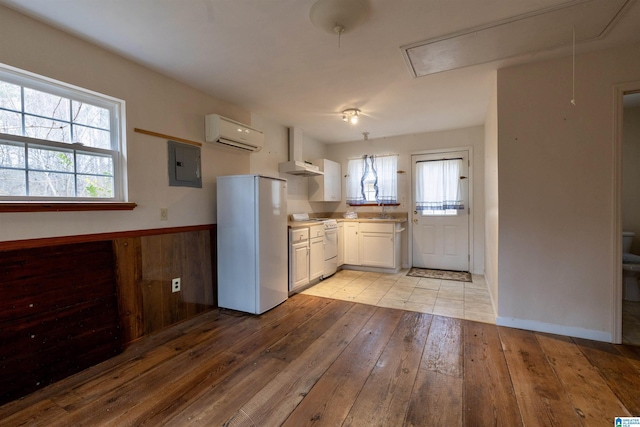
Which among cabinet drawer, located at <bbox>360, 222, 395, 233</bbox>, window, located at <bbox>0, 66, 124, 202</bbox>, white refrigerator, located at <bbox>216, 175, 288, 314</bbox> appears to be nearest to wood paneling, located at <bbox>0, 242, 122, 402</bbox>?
window, located at <bbox>0, 66, 124, 202</bbox>

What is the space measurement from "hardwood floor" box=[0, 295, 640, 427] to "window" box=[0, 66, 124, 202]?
131cm

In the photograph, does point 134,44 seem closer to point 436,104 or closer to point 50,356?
point 50,356

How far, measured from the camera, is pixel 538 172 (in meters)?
2.40

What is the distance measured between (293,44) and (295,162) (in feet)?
6.69

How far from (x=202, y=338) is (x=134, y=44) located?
2393 millimetres

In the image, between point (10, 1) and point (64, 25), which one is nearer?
point (10, 1)

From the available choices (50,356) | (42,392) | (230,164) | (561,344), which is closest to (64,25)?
(230,164)

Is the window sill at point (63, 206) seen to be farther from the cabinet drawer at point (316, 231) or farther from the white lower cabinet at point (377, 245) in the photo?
the white lower cabinet at point (377, 245)

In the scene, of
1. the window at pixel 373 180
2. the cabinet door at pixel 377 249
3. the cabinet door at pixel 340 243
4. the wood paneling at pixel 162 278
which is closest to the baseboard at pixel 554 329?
the cabinet door at pixel 377 249

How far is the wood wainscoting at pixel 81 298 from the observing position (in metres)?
1.70

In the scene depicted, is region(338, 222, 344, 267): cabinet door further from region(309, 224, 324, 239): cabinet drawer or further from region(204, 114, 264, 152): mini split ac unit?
region(204, 114, 264, 152): mini split ac unit

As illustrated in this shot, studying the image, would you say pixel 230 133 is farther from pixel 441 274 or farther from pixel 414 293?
pixel 441 274

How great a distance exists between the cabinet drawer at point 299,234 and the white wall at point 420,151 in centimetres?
187

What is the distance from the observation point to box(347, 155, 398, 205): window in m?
4.96
